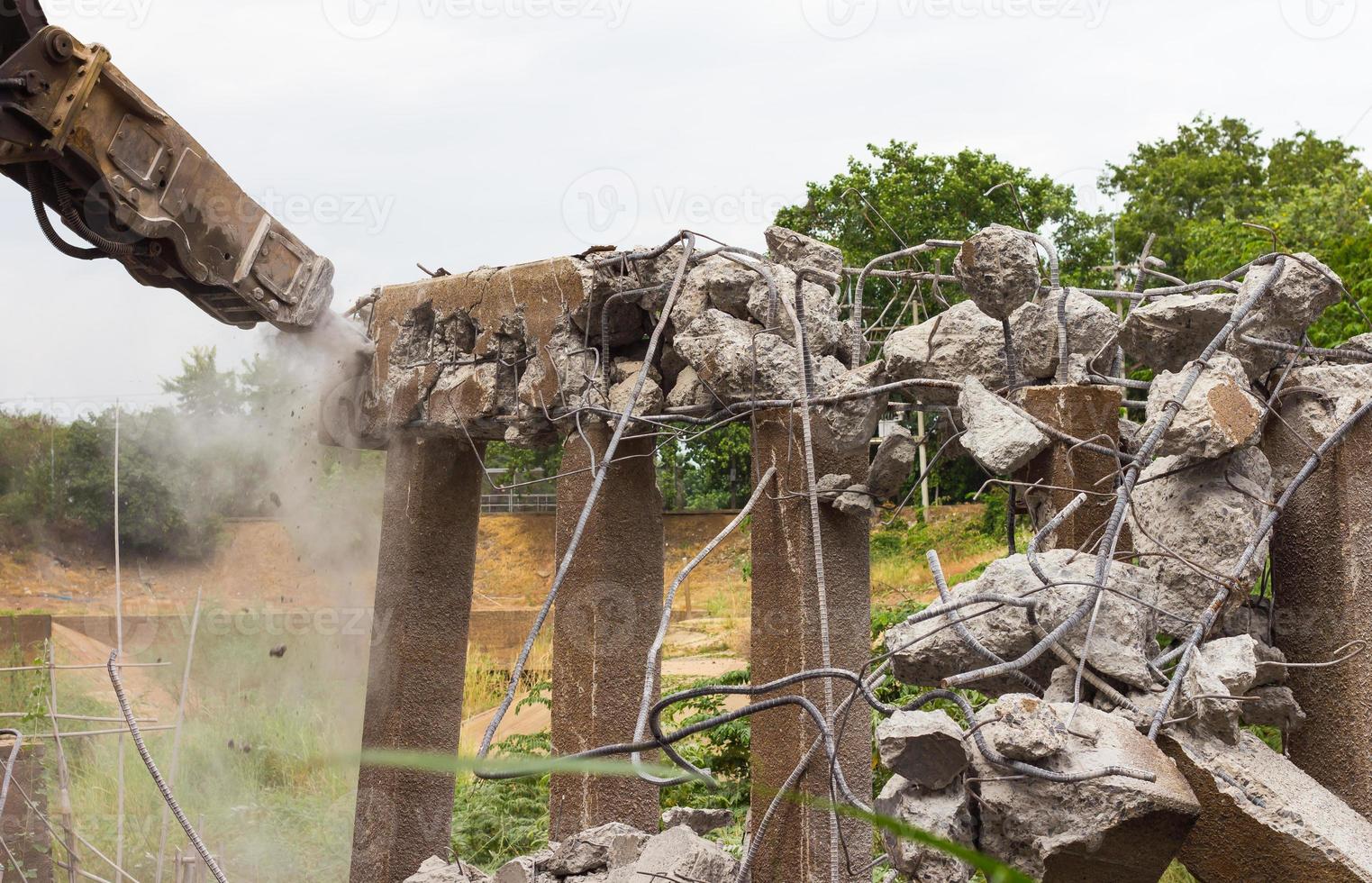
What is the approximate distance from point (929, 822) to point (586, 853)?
80.5 inches

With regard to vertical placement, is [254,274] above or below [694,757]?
above

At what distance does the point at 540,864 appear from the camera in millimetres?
4902

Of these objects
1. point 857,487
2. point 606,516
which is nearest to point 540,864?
point 606,516

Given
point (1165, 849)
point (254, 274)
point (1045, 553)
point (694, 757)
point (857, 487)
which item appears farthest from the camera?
point (694, 757)

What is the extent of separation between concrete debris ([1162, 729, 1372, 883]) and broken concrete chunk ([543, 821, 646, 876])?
2191mm

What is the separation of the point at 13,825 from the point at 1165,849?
21.6 feet

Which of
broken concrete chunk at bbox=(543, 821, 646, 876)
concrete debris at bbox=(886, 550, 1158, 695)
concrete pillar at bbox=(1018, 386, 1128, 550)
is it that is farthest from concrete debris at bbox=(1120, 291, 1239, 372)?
broken concrete chunk at bbox=(543, 821, 646, 876)

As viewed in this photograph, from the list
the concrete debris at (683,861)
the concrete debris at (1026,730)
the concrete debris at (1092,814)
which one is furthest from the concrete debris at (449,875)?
the concrete debris at (1026,730)

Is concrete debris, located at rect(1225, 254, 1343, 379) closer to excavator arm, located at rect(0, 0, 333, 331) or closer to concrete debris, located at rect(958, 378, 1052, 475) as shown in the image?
concrete debris, located at rect(958, 378, 1052, 475)

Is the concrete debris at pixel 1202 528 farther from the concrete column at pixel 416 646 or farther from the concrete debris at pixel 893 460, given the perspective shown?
the concrete column at pixel 416 646

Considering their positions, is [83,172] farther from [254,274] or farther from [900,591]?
[900,591]

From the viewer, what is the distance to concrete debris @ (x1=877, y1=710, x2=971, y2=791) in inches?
119

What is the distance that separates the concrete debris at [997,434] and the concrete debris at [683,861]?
1.57 meters

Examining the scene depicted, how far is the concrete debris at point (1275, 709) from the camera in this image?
3.74 metres
